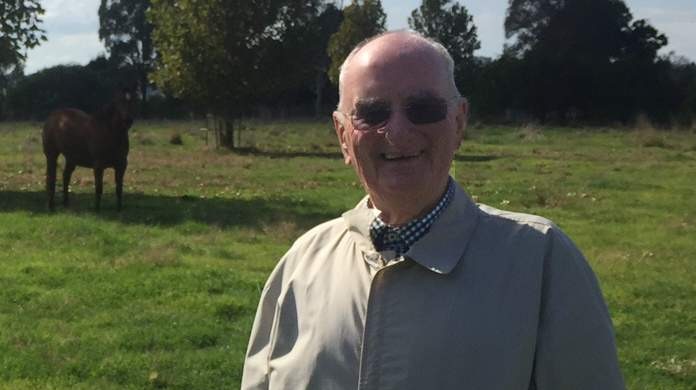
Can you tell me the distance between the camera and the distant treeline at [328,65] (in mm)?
32781

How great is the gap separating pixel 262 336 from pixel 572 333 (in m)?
0.99

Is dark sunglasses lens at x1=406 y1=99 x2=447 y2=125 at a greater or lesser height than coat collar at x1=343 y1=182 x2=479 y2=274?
greater

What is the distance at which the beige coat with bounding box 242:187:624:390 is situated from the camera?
7.91 ft

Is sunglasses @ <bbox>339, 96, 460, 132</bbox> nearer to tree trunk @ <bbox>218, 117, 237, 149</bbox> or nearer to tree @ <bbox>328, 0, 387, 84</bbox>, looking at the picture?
tree trunk @ <bbox>218, 117, 237, 149</bbox>

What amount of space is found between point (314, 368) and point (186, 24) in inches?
1242

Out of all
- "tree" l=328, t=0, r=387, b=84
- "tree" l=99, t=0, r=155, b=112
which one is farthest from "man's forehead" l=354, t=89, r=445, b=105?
"tree" l=99, t=0, r=155, b=112

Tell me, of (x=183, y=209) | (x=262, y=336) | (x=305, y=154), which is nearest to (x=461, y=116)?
(x=262, y=336)

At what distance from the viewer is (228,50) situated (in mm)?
32375

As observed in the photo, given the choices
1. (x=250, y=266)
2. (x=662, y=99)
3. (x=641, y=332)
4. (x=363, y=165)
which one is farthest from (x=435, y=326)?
(x=662, y=99)

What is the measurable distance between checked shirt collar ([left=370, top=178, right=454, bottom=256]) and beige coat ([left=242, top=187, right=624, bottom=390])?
3 cm

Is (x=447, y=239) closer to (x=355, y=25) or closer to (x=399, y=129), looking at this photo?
(x=399, y=129)

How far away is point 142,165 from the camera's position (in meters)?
24.6

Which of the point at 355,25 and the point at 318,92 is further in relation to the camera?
the point at 318,92

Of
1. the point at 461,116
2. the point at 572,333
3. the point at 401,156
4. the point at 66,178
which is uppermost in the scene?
the point at 461,116
